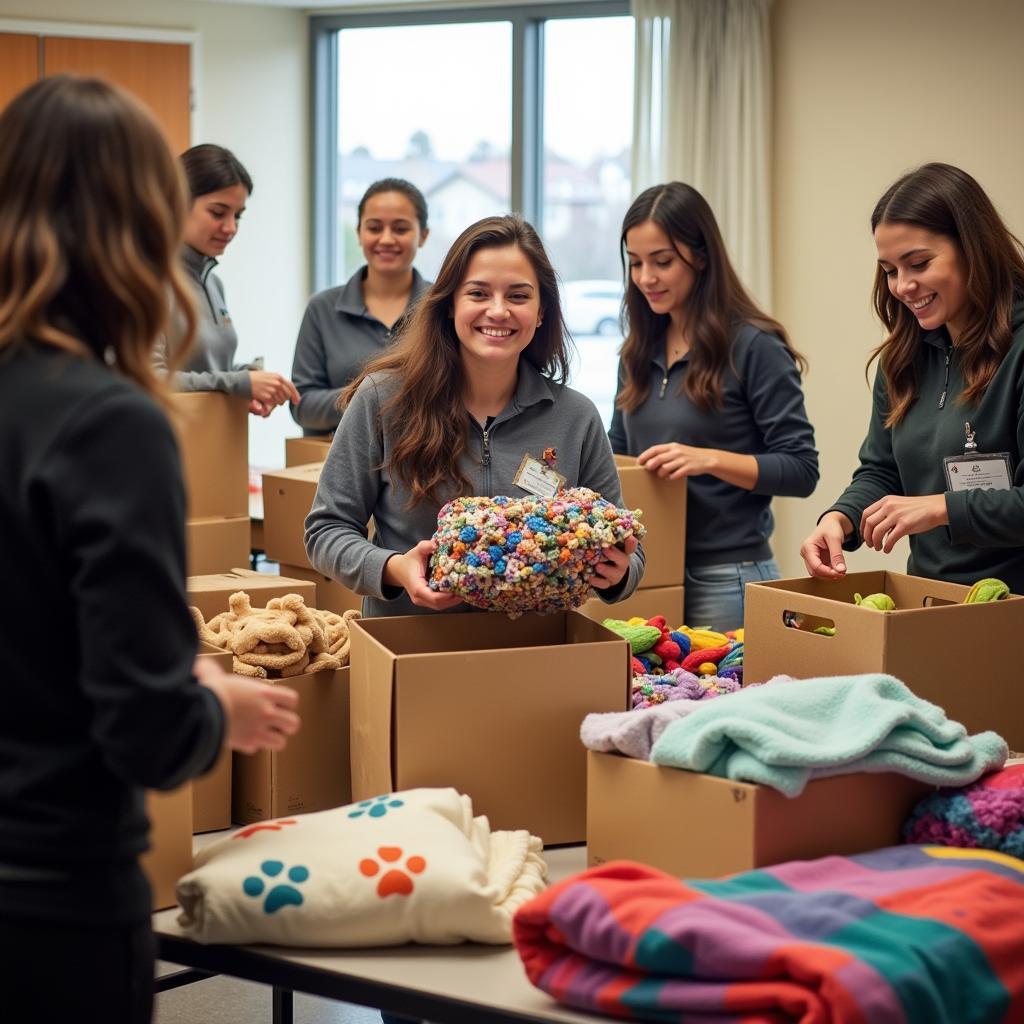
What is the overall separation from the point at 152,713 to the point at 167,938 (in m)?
0.50

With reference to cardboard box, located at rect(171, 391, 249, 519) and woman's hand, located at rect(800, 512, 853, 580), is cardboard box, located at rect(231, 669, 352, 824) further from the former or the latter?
cardboard box, located at rect(171, 391, 249, 519)

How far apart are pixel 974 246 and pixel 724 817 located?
1243mm

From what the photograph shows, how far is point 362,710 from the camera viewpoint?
1757 millimetres

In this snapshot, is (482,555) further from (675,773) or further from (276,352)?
(276,352)

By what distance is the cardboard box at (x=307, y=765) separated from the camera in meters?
1.79

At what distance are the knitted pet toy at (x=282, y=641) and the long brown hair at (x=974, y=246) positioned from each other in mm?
1176

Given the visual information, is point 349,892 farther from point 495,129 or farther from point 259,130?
point 259,130

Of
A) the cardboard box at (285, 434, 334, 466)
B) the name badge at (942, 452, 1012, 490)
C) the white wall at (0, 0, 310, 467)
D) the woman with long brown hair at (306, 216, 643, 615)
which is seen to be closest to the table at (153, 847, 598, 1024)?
the woman with long brown hair at (306, 216, 643, 615)

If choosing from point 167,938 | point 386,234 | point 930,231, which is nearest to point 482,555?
point 167,938

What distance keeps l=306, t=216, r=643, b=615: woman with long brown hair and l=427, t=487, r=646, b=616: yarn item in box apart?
0.66ft

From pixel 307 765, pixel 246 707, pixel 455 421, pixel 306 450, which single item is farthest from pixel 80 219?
pixel 306 450

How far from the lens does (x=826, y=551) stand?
7.30 feet

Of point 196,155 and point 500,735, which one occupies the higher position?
point 196,155

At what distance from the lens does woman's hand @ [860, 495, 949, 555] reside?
6.86 ft
